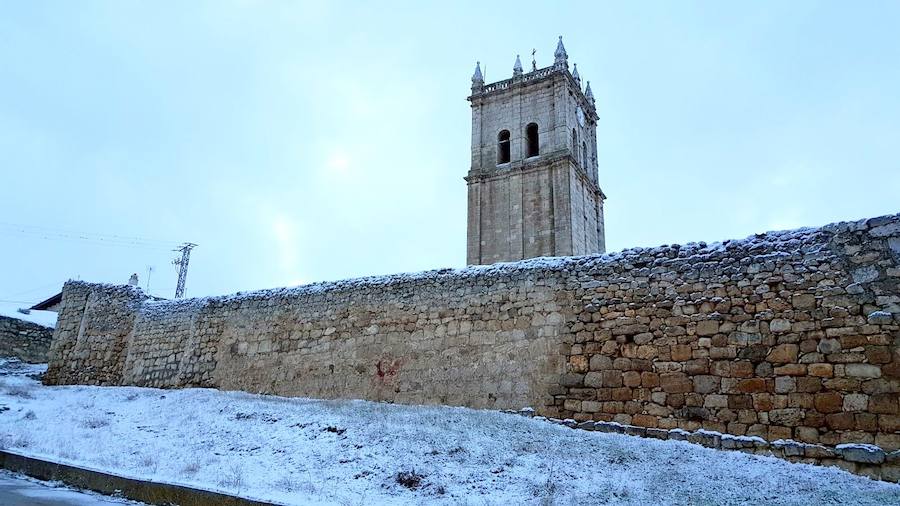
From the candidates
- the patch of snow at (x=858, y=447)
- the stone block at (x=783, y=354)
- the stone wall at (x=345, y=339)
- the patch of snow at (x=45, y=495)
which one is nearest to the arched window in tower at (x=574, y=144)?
the stone wall at (x=345, y=339)

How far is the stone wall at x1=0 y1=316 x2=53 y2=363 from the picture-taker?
21.2m

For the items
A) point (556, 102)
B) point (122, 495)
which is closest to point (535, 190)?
point (556, 102)

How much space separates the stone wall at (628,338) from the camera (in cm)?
821

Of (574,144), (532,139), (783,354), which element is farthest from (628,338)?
(532,139)

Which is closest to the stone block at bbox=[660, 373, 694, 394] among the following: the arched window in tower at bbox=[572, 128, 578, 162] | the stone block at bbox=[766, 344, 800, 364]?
the stone block at bbox=[766, 344, 800, 364]

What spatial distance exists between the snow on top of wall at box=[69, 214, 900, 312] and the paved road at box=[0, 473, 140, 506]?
22.8 feet

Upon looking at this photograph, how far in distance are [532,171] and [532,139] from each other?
277cm

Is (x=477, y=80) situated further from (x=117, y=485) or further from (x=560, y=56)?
(x=117, y=485)

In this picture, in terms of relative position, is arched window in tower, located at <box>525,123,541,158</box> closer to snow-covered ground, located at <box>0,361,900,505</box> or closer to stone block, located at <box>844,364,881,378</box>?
snow-covered ground, located at <box>0,361,900,505</box>

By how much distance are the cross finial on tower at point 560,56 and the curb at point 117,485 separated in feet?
108

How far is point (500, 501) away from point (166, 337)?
41.5 ft

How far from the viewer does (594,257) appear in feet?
35.6

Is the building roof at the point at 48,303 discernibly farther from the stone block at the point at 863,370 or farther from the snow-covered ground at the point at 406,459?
the stone block at the point at 863,370

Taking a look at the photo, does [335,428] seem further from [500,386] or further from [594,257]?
[594,257]
